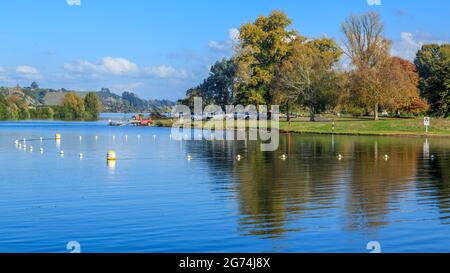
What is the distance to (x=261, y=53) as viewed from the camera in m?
96.9

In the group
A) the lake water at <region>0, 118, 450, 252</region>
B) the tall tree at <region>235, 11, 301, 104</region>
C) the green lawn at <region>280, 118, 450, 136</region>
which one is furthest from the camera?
the tall tree at <region>235, 11, 301, 104</region>

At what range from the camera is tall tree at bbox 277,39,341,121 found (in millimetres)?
89438

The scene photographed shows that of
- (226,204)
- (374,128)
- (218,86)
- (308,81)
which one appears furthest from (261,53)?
(226,204)

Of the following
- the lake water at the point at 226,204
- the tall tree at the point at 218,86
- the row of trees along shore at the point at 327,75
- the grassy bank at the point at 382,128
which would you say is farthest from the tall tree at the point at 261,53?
the lake water at the point at 226,204

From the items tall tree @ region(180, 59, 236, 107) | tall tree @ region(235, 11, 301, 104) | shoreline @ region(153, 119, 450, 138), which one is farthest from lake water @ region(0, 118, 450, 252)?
tall tree @ region(180, 59, 236, 107)

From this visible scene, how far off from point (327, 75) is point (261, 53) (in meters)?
11.6

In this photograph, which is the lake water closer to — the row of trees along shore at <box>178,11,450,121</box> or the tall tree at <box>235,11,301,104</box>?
the row of trees along shore at <box>178,11,450,121</box>

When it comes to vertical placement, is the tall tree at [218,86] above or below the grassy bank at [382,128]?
above

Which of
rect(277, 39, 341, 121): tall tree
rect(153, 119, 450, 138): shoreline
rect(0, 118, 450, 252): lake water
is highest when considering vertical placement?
rect(277, 39, 341, 121): tall tree

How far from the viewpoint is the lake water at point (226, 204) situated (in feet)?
54.6

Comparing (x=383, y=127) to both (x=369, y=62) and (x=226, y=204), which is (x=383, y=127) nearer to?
(x=369, y=62)

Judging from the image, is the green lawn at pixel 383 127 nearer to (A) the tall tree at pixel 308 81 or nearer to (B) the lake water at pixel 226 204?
(A) the tall tree at pixel 308 81
